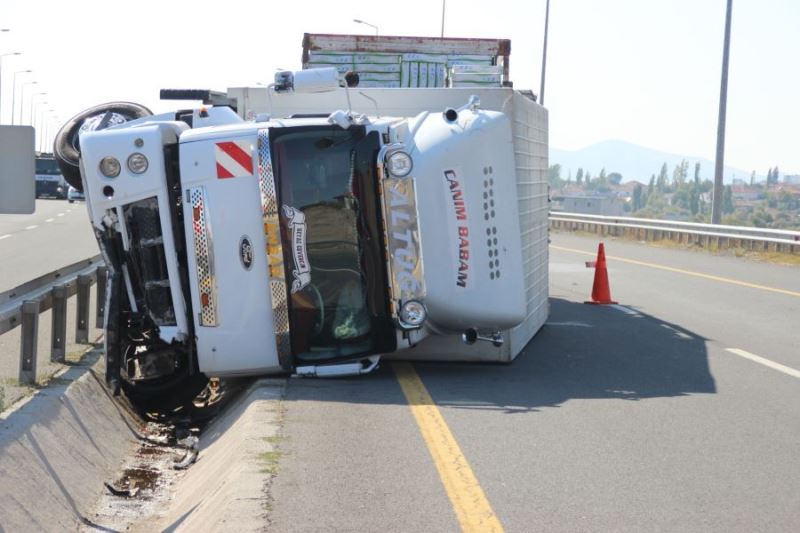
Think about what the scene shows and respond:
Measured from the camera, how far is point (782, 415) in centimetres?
970

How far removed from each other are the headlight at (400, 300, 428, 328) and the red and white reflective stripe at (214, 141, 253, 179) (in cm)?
156

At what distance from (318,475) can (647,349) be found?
6.92 meters

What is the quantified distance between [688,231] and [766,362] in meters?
24.9

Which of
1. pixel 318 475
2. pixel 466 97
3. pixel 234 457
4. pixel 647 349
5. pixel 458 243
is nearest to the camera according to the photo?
pixel 318 475

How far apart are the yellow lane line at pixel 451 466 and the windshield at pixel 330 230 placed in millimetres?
698

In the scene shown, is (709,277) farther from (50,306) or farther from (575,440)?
(575,440)

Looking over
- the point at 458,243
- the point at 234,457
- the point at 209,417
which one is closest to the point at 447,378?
the point at 458,243

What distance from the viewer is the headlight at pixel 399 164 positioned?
10242 millimetres

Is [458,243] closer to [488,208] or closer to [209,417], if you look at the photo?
[488,208]

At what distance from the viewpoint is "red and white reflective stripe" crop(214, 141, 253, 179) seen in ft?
33.4

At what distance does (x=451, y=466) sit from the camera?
301 inches

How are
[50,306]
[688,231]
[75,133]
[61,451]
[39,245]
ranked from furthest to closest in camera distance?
[688,231], [39,245], [75,133], [50,306], [61,451]

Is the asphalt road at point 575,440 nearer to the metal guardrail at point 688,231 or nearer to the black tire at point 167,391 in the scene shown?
the black tire at point 167,391

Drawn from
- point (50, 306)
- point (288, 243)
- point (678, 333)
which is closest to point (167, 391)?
point (50, 306)
